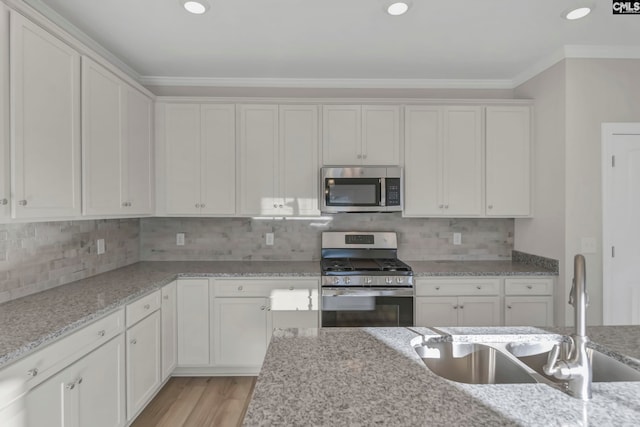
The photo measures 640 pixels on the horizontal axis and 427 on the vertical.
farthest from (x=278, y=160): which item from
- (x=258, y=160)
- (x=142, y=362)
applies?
(x=142, y=362)

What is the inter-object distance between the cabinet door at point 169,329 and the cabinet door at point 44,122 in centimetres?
97

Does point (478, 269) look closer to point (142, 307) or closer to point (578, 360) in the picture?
point (578, 360)

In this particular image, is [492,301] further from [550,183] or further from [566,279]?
[550,183]

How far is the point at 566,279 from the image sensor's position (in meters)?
2.69

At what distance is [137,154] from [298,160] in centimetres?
132

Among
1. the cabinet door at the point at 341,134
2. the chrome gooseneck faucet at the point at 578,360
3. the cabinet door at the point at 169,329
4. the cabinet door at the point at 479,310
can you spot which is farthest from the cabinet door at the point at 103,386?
the cabinet door at the point at 479,310

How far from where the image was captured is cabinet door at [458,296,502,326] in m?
2.83

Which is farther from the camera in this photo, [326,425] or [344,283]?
[344,283]

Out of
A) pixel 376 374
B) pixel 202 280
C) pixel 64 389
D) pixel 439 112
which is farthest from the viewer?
pixel 439 112

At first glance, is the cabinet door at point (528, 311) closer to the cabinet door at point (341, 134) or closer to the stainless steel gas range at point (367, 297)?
the stainless steel gas range at point (367, 297)

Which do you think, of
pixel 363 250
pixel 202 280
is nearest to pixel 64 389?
pixel 202 280

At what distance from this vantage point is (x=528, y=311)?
2834mm

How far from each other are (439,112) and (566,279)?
5.67ft

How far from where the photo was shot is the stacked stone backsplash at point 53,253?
1.92 meters
